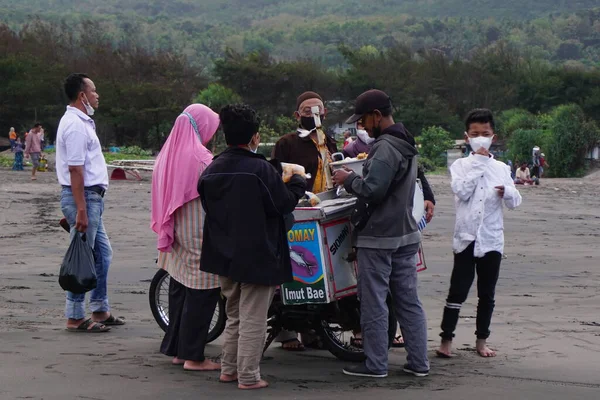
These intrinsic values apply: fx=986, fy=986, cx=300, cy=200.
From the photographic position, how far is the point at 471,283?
643 cm

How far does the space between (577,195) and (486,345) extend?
21.1 metres

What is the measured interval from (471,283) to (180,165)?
2034 mm

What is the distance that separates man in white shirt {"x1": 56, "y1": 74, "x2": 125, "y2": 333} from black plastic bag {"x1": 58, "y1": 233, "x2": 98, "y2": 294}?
13 cm

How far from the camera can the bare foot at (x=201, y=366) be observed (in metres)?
6.01

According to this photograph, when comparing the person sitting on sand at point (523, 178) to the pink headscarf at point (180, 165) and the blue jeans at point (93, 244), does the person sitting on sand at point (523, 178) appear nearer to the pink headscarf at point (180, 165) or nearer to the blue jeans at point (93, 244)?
the blue jeans at point (93, 244)

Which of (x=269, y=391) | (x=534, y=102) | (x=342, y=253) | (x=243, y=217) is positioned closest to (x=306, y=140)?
(x=342, y=253)

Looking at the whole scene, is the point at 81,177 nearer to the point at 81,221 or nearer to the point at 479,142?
the point at 81,221

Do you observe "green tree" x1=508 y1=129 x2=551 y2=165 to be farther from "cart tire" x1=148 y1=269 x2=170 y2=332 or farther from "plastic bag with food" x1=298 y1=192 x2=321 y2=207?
"plastic bag with food" x1=298 y1=192 x2=321 y2=207

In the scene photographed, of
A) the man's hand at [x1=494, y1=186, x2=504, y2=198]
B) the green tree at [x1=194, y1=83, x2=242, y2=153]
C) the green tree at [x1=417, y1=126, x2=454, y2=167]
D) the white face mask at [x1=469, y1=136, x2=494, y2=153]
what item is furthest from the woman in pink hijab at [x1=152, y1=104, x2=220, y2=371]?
the green tree at [x1=194, y1=83, x2=242, y2=153]

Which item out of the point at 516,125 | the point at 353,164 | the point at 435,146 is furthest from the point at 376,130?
the point at 516,125

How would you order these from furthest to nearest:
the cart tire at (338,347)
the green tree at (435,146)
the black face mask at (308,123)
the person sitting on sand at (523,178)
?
the green tree at (435,146), the person sitting on sand at (523,178), the black face mask at (308,123), the cart tire at (338,347)

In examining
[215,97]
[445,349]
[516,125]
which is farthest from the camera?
[215,97]

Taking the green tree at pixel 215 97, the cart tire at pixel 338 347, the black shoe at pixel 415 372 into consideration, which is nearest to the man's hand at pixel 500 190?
the cart tire at pixel 338 347

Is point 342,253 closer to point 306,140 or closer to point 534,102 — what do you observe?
point 306,140
